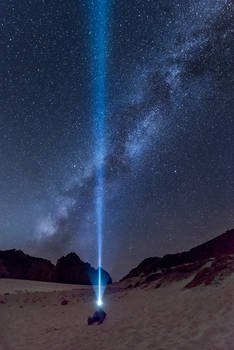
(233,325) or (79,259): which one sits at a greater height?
(79,259)

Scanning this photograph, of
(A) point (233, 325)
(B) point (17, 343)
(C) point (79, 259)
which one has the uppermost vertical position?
(C) point (79, 259)

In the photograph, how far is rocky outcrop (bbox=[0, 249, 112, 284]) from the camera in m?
55.7

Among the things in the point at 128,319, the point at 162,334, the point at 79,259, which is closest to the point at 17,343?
the point at 128,319

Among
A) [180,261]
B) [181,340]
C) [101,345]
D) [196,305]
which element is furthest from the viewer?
[180,261]

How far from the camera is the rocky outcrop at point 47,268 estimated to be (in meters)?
55.7

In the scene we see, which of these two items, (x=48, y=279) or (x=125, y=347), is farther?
(x=48, y=279)

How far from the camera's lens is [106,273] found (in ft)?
236

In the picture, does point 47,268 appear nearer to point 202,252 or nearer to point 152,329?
point 202,252

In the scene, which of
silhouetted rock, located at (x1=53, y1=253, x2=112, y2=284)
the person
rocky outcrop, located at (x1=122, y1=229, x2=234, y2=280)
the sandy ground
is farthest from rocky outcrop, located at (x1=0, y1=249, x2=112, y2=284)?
the person

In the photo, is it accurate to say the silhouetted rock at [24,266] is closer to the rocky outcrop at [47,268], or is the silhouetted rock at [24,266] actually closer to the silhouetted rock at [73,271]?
the rocky outcrop at [47,268]

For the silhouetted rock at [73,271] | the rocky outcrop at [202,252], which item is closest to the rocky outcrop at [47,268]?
the silhouetted rock at [73,271]

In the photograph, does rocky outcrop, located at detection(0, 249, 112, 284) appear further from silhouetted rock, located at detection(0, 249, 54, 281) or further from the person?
the person

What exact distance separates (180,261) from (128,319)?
181ft

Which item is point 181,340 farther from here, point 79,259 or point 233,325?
point 79,259
